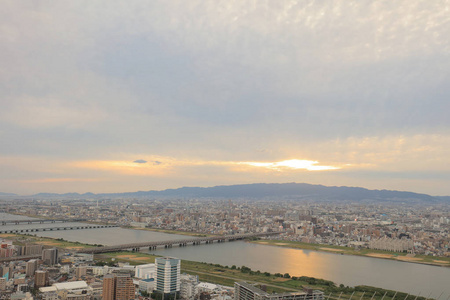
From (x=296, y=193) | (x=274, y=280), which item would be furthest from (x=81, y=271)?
(x=296, y=193)

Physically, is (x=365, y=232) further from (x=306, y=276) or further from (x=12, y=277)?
(x=12, y=277)

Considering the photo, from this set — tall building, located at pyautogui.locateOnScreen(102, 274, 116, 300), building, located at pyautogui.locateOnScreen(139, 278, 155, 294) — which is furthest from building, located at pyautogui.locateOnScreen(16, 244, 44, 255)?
tall building, located at pyautogui.locateOnScreen(102, 274, 116, 300)

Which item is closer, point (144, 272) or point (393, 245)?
point (144, 272)

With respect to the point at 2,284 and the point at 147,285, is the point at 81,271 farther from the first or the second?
the point at 147,285

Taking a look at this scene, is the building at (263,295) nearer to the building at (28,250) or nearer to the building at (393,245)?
the building at (28,250)

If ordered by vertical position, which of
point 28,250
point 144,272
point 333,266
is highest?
point 144,272

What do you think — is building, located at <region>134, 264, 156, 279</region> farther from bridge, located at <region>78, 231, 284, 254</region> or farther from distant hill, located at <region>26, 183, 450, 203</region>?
distant hill, located at <region>26, 183, 450, 203</region>

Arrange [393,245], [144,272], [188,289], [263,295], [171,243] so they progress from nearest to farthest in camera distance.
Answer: [263,295]
[188,289]
[144,272]
[393,245]
[171,243]
